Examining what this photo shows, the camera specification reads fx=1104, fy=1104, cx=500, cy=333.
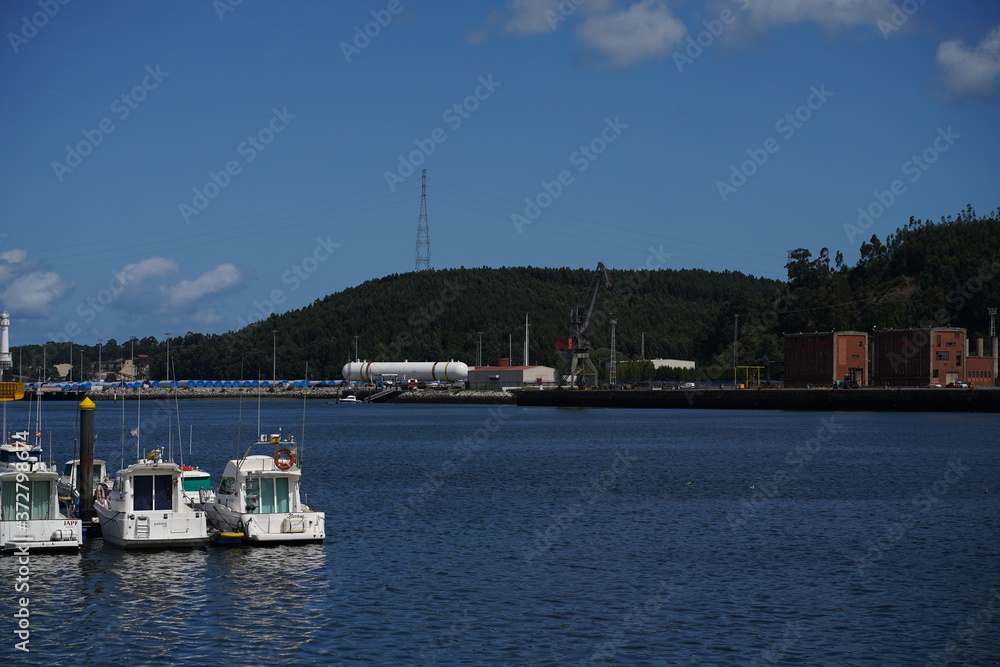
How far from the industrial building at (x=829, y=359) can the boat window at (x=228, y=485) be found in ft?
490

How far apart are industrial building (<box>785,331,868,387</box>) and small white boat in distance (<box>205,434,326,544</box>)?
14945 centimetres

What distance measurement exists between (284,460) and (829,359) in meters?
155

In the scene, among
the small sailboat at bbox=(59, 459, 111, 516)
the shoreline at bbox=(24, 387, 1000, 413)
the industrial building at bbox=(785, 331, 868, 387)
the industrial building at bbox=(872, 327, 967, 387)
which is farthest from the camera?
the industrial building at bbox=(785, 331, 868, 387)

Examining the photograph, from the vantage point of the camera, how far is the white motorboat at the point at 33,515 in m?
36.0

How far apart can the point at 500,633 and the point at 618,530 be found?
1685 centimetres

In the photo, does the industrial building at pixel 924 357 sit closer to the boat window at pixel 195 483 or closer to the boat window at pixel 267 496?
the boat window at pixel 195 483

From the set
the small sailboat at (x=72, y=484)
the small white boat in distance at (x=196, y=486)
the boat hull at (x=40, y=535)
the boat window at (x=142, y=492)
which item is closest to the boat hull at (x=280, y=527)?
the boat window at (x=142, y=492)

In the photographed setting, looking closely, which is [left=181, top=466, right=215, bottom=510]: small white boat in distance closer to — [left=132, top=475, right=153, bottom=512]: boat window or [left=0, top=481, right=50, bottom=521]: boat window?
[left=132, top=475, right=153, bottom=512]: boat window

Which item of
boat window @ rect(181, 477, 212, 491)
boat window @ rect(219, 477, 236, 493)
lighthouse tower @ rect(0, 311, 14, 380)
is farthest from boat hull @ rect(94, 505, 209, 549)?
lighthouse tower @ rect(0, 311, 14, 380)

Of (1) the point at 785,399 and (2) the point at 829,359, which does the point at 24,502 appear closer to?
(1) the point at 785,399

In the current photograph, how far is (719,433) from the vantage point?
108875mm

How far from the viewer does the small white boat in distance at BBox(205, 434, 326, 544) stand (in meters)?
38.1

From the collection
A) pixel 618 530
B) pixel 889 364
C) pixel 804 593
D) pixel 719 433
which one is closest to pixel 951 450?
pixel 719 433

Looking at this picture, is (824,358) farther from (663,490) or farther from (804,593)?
(804,593)
